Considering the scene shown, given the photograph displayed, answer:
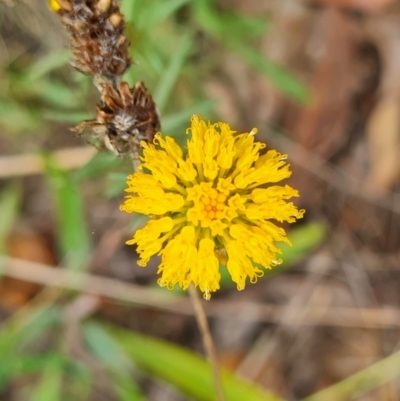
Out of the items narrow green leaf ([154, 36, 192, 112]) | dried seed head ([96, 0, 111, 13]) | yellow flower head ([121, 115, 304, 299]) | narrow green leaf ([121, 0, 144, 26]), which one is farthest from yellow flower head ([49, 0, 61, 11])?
narrow green leaf ([154, 36, 192, 112])

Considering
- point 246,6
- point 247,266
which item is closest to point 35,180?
point 246,6

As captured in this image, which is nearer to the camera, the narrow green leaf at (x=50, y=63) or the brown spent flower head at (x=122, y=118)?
the brown spent flower head at (x=122, y=118)

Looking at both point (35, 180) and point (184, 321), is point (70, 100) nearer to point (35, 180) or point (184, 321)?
point (35, 180)

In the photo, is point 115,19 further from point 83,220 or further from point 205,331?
point 83,220

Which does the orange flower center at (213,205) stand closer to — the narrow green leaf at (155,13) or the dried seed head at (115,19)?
the dried seed head at (115,19)

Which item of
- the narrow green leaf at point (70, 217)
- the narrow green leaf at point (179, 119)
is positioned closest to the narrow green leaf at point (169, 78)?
the narrow green leaf at point (179, 119)

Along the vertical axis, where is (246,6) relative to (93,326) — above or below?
above

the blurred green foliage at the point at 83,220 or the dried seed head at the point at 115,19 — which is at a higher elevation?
the dried seed head at the point at 115,19
